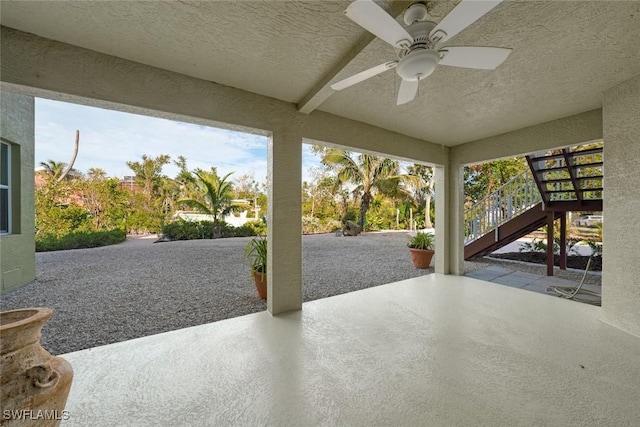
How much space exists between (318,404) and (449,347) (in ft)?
4.53

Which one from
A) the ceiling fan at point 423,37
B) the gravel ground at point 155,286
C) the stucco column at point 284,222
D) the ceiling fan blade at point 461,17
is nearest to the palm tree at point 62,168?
the gravel ground at point 155,286

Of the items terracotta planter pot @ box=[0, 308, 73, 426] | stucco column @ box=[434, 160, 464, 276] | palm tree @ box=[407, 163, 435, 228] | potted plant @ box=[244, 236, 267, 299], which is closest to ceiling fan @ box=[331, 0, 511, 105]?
terracotta planter pot @ box=[0, 308, 73, 426]

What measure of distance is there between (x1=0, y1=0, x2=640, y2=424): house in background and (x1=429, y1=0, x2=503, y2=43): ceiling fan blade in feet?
1.04

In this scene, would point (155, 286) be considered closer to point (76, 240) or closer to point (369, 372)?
point (369, 372)

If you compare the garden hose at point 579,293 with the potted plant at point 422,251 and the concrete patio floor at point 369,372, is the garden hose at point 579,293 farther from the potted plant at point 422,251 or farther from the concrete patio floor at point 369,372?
the potted plant at point 422,251

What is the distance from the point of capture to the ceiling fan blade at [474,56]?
1.49m

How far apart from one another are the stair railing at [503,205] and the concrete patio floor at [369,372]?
10.6 ft

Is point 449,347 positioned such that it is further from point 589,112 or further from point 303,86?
point 589,112

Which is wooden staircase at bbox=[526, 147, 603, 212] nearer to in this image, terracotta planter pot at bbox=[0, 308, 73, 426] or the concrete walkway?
the concrete walkway

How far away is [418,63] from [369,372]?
223cm

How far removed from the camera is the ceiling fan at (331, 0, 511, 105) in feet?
4.08

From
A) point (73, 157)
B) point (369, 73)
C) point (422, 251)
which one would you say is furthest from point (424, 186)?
point (73, 157)

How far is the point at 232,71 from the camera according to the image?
2.32 m

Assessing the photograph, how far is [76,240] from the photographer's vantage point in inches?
311
